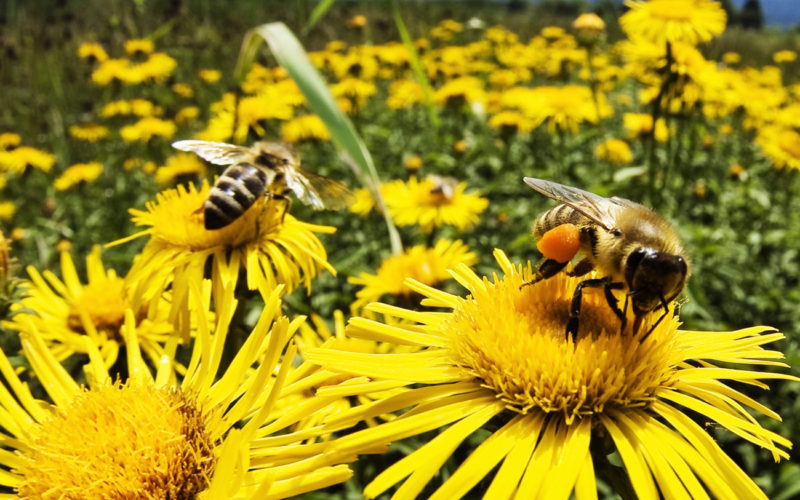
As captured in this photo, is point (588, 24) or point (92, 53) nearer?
point (588, 24)

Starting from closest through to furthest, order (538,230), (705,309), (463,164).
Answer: (538,230) < (705,309) < (463,164)

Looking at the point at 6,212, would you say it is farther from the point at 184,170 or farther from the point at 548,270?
the point at 548,270

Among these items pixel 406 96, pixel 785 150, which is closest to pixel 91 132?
pixel 406 96

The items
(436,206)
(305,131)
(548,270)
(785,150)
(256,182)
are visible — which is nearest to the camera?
(548,270)

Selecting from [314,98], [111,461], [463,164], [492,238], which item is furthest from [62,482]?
[463,164]

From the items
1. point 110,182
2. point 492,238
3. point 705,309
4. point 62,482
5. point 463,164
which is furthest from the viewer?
point 110,182

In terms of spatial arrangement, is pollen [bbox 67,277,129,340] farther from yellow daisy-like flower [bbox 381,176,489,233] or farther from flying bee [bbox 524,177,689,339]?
yellow daisy-like flower [bbox 381,176,489,233]

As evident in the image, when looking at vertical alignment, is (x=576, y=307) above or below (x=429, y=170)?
above

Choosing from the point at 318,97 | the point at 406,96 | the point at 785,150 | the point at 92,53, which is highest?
the point at 318,97

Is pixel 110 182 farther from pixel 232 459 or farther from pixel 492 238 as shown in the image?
pixel 232 459
